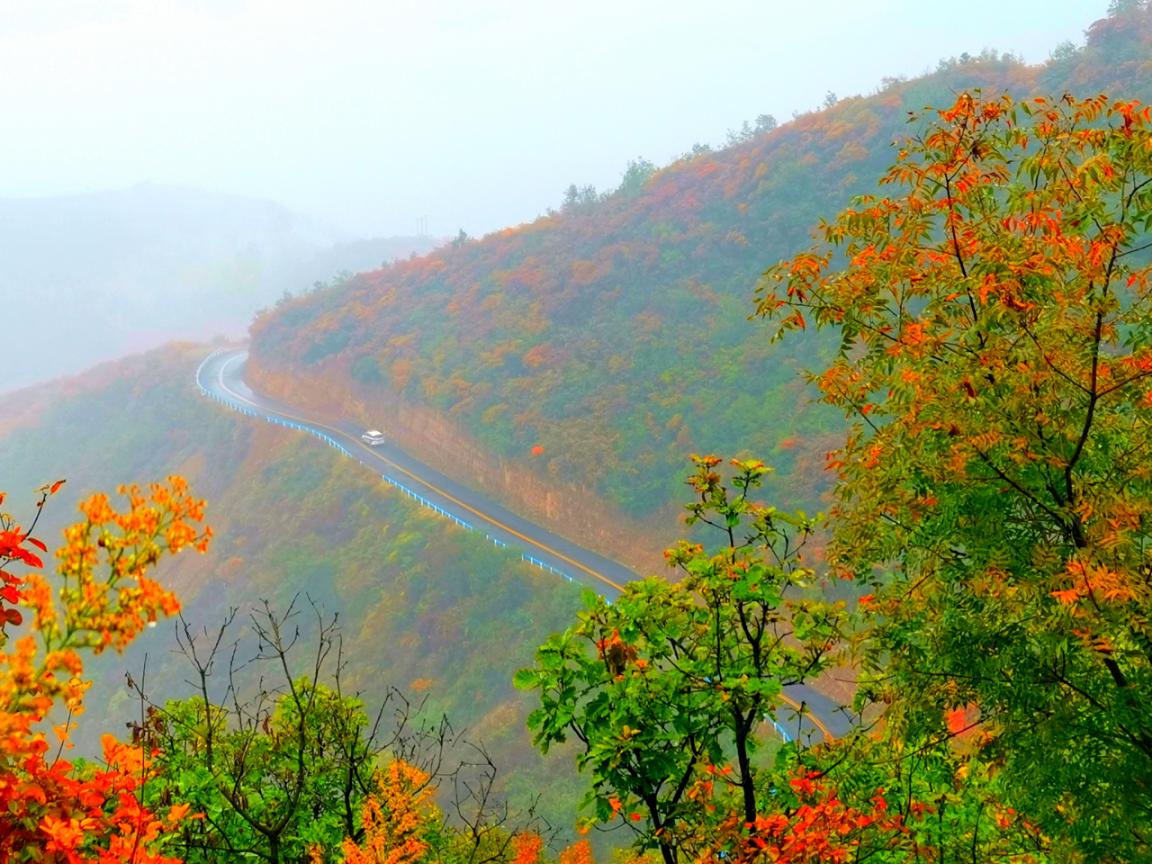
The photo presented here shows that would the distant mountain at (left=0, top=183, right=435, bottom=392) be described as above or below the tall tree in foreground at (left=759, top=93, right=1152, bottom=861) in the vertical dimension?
above

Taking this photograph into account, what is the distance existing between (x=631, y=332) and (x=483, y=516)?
1556 centimetres

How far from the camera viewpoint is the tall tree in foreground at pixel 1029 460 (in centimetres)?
488

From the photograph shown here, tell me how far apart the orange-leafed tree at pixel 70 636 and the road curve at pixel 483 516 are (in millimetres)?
22217

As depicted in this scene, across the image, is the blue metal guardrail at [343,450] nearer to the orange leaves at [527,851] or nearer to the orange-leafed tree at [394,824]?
the orange leaves at [527,851]

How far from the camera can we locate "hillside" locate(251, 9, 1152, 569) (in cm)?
3991

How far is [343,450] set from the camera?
51.5 m

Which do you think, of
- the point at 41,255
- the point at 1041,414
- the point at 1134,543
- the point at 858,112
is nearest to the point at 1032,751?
the point at 1134,543

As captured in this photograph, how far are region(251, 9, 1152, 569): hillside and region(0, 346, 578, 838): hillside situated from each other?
18.8ft

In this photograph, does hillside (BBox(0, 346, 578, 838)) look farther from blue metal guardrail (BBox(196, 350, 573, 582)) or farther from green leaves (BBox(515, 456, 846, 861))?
green leaves (BBox(515, 456, 846, 861))

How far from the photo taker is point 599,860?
22.4 meters

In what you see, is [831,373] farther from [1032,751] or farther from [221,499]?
[221,499]

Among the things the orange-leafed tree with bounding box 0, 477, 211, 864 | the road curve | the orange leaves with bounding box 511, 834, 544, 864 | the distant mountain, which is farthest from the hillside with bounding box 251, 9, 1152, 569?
the distant mountain

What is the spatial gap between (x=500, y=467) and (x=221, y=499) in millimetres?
24261

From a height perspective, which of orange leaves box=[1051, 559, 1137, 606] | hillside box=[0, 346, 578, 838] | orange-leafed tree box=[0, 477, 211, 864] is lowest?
hillside box=[0, 346, 578, 838]
